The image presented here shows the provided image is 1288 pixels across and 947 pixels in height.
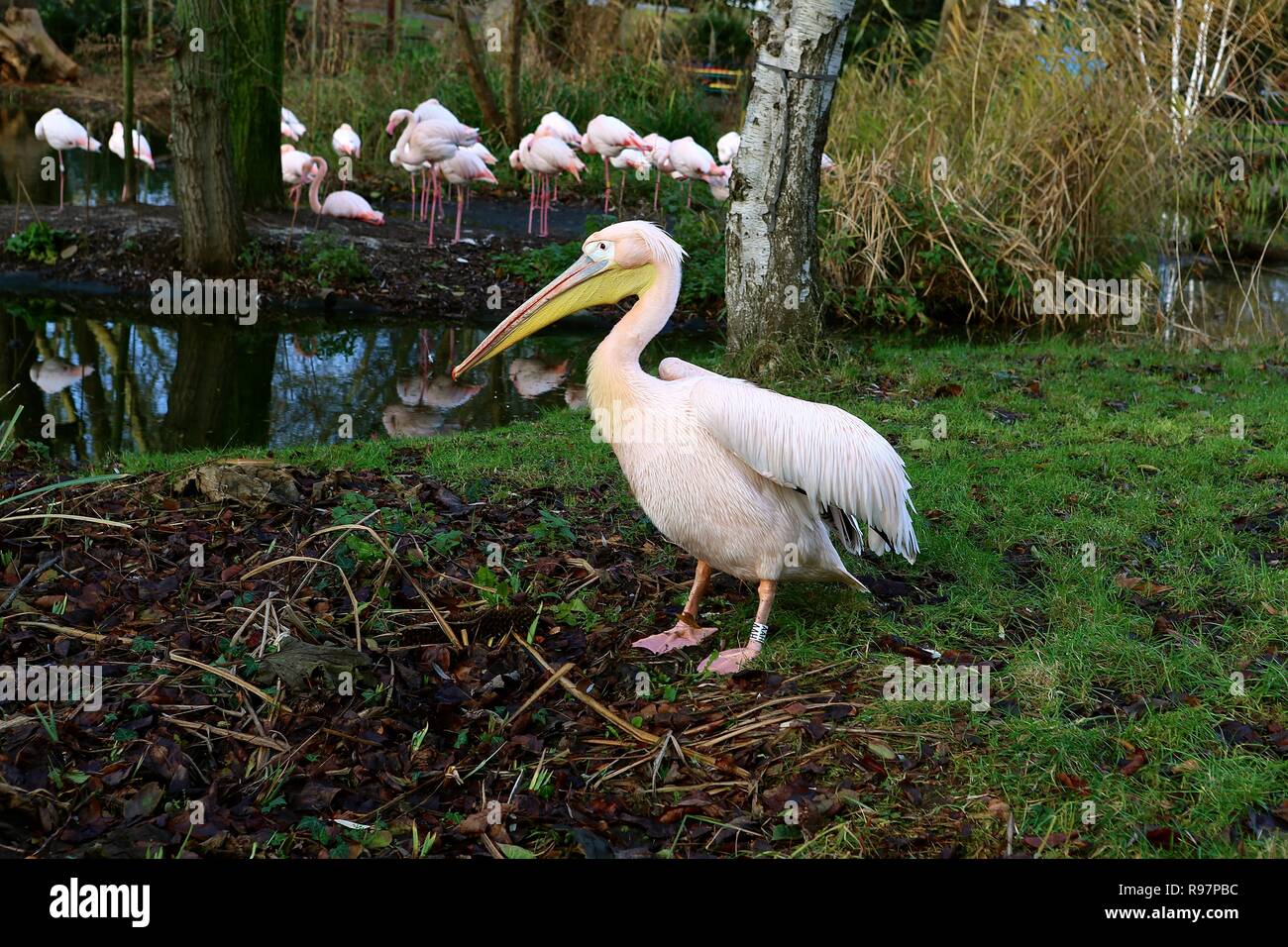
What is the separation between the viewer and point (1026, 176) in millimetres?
9867

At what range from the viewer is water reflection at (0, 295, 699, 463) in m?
6.71

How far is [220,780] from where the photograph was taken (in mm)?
3061

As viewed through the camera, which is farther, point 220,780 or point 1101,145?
point 1101,145

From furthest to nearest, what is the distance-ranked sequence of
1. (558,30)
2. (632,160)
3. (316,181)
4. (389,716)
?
(558,30) → (632,160) → (316,181) → (389,716)

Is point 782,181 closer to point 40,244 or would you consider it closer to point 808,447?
point 808,447

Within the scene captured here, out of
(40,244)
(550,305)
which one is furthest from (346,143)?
(550,305)

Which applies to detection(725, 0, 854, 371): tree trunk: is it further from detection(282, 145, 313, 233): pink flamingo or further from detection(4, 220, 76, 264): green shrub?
detection(4, 220, 76, 264): green shrub

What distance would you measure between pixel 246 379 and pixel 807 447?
530 centimetres

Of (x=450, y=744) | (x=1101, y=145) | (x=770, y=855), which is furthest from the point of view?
(x=1101, y=145)

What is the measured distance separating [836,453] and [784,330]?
355cm

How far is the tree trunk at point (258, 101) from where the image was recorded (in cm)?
1051
